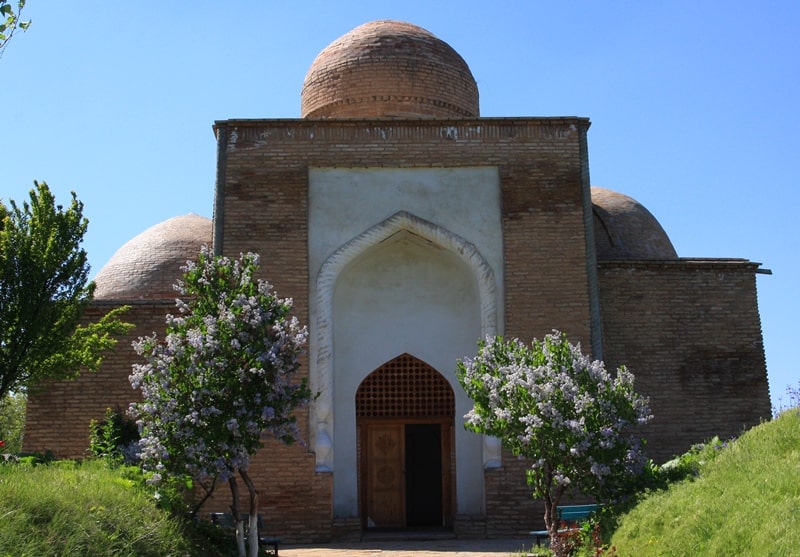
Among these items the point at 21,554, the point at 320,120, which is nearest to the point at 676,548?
the point at 21,554

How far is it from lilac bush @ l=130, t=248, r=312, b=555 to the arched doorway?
4.00 m

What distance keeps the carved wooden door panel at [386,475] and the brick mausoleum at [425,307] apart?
1.0 inches

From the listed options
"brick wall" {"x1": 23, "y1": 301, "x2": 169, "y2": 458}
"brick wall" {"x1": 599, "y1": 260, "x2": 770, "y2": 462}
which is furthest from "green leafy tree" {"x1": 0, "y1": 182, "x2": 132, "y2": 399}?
"brick wall" {"x1": 599, "y1": 260, "x2": 770, "y2": 462}

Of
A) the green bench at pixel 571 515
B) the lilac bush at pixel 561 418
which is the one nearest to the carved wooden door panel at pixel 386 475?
the green bench at pixel 571 515

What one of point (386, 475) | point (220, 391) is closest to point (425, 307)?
point (386, 475)

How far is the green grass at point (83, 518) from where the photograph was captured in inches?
212

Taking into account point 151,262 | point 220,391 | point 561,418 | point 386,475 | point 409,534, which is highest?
point 151,262

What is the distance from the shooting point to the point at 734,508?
6.05 metres

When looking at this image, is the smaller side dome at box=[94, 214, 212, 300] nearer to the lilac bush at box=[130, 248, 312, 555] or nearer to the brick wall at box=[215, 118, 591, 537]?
the brick wall at box=[215, 118, 591, 537]

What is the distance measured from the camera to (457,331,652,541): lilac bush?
25.0ft

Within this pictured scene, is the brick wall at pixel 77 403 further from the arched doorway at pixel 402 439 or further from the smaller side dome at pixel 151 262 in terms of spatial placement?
the arched doorway at pixel 402 439

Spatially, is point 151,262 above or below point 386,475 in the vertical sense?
above

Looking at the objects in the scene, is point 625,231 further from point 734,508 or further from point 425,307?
point 734,508

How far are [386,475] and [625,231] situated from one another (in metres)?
5.41
